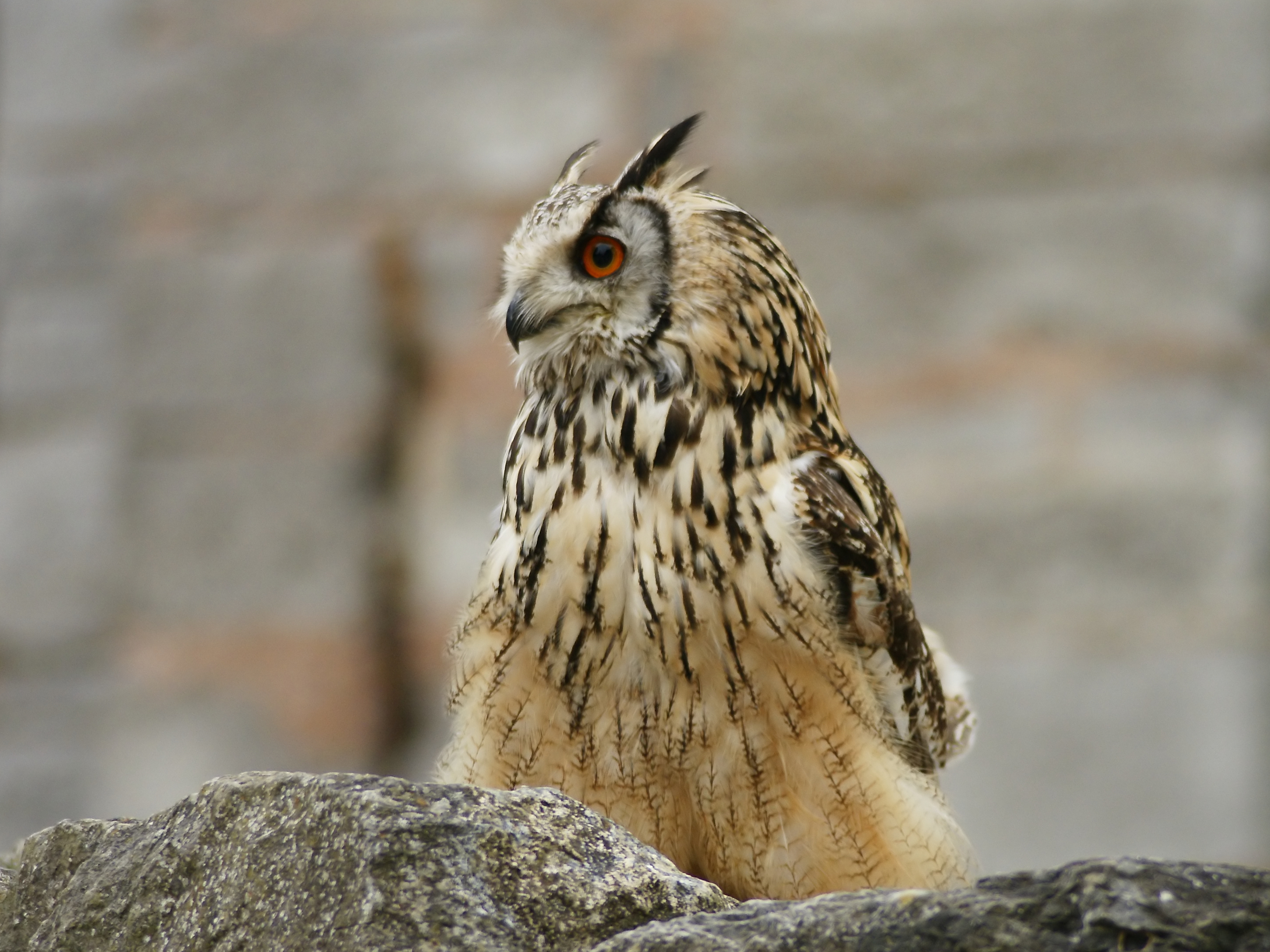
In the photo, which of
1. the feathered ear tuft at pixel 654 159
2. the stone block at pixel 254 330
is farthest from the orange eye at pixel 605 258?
the stone block at pixel 254 330

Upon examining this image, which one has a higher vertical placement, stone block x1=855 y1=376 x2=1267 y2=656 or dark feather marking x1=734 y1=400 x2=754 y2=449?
stone block x1=855 y1=376 x2=1267 y2=656

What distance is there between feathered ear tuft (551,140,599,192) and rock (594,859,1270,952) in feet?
5.16

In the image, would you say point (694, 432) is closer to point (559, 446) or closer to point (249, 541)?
point (559, 446)

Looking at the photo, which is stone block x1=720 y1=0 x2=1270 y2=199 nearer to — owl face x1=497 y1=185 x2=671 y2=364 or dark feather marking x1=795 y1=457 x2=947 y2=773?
owl face x1=497 y1=185 x2=671 y2=364

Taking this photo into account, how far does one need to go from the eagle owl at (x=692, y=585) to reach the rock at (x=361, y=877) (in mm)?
691

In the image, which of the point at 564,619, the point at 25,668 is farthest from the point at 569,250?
the point at 25,668

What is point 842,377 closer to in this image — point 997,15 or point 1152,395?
point 1152,395

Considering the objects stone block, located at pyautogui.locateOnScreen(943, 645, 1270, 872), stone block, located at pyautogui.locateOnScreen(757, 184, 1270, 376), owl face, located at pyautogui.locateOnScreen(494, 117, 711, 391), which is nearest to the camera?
owl face, located at pyautogui.locateOnScreen(494, 117, 711, 391)

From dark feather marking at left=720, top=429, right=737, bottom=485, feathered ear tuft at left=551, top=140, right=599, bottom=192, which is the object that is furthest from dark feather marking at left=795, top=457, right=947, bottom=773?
feathered ear tuft at left=551, top=140, right=599, bottom=192

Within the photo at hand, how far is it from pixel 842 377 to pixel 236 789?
2.76 metres

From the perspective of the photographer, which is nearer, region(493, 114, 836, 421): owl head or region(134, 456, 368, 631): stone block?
region(493, 114, 836, 421): owl head

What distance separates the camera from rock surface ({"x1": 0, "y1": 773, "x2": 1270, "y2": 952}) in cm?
113

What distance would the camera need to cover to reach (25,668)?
5020mm

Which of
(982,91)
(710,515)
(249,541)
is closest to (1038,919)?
(710,515)
